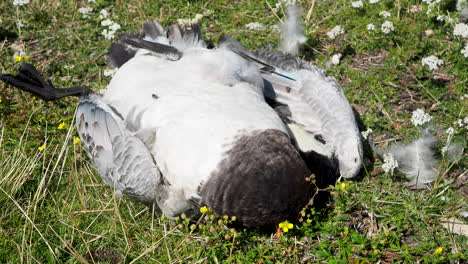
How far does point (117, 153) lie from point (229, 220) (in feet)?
2.85

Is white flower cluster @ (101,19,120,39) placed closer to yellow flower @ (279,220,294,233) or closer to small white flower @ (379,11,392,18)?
small white flower @ (379,11,392,18)

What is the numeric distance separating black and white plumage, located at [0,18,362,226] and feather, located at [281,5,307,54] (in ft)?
2.35

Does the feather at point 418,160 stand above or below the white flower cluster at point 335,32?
below

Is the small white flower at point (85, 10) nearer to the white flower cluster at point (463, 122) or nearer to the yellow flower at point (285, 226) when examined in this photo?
the yellow flower at point (285, 226)

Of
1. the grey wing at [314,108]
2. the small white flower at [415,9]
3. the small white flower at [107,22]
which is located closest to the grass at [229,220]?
the small white flower at [415,9]

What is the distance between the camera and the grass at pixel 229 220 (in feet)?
11.9

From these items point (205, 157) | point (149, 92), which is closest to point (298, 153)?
point (205, 157)

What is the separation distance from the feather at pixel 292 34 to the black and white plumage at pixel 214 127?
72 cm

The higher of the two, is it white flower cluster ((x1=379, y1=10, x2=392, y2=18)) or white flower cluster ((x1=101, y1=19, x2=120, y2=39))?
white flower cluster ((x1=379, y1=10, x2=392, y2=18))

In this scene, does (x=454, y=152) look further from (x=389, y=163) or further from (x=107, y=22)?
(x=107, y=22)

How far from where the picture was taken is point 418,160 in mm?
4039

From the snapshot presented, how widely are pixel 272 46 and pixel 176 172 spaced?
226 cm

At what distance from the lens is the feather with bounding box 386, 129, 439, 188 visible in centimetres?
397

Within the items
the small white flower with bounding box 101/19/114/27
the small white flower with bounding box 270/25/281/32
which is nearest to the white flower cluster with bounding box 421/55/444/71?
the small white flower with bounding box 270/25/281/32
